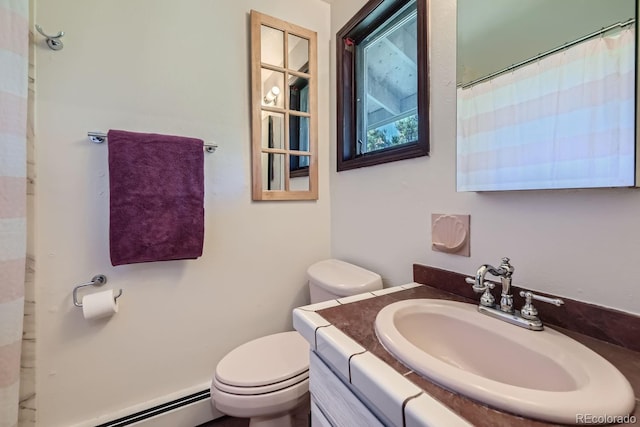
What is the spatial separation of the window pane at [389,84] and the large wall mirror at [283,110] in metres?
0.29

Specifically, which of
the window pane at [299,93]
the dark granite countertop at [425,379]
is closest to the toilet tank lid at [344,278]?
the dark granite countertop at [425,379]

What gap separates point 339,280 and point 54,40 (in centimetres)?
147

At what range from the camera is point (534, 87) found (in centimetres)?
73

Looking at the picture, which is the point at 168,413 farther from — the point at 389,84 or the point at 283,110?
the point at 389,84

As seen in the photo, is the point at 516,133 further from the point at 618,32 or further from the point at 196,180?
the point at 196,180

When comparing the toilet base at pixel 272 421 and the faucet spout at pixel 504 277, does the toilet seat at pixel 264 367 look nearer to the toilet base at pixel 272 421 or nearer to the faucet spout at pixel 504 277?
the toilet base at pixel 272 421

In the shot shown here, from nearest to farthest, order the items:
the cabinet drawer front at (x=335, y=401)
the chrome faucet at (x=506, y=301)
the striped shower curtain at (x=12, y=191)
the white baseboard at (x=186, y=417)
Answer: the cabinet drawer front at (x=335, y=401), the chrome faucet at (x=506, y=301), the striped shower curtain at (x=12, y=191), the white baseboard at (x=186, y=417)

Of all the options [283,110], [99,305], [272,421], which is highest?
[283,110]

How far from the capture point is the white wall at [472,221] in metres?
0.64

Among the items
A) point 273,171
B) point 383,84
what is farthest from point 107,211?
point 383,84

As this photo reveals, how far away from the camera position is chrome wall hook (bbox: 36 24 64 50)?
99 centimetres

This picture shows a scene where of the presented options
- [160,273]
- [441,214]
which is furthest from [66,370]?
[441,214]

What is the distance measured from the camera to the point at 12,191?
2.90 ft

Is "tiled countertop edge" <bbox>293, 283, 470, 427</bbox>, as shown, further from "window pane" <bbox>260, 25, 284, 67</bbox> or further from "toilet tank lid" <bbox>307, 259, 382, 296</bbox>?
"window pane" <bbox>260, 25, 284, 67</bbox>
